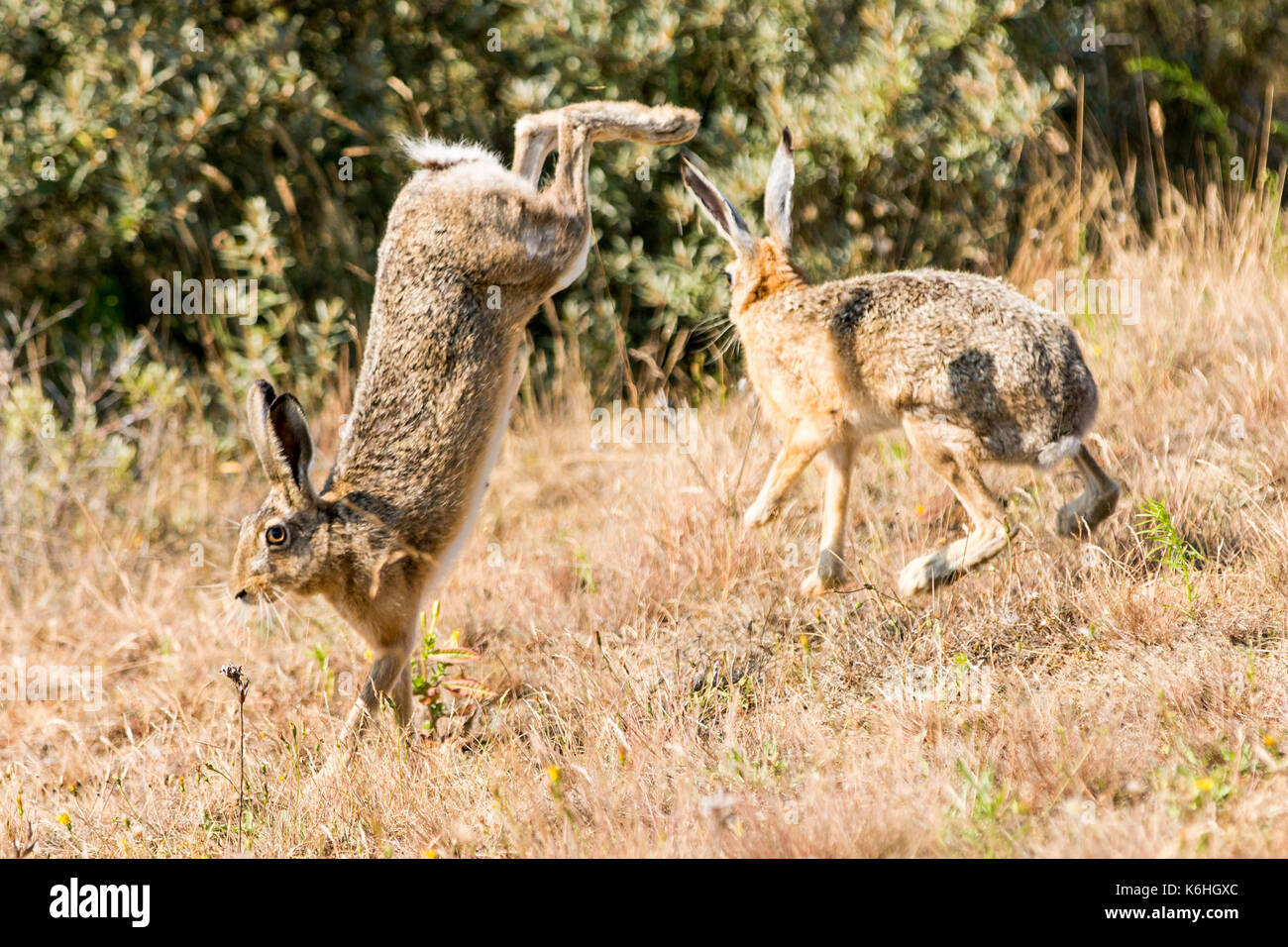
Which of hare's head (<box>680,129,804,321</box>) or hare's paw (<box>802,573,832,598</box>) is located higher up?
hare's head (<box>680,129,804,321</box>)

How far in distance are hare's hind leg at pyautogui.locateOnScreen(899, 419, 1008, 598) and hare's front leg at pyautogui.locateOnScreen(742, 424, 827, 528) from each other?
43 centimetres

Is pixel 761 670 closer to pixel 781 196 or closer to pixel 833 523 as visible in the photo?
pixel 833 523

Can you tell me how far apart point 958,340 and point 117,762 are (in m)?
4.09

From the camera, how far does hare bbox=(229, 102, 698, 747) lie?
557 centimetres

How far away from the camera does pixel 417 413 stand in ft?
19.0

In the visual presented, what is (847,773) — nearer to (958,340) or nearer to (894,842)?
(894,842)

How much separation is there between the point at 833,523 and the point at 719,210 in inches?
60.4

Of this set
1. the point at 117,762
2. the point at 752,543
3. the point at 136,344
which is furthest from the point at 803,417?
the point at 136,344

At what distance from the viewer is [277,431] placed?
17.6 feet
